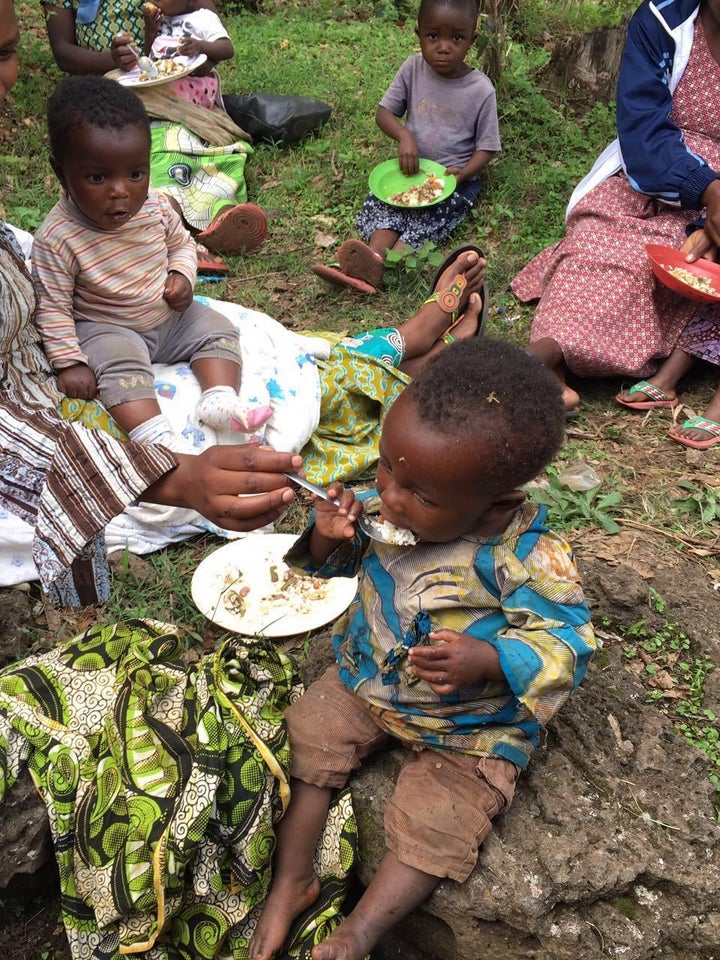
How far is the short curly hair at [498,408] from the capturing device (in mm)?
1591

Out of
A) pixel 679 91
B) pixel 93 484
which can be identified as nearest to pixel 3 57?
pixel 93 484

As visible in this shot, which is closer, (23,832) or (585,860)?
(585,860)

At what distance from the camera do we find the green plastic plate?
494cm

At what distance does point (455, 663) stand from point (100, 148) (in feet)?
7.02

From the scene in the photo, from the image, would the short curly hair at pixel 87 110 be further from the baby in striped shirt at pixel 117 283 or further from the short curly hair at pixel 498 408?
the short curly hair at pixel 498 408

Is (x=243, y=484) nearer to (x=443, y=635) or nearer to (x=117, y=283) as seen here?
(x=443, y=635)

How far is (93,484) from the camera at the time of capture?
6.68 ft

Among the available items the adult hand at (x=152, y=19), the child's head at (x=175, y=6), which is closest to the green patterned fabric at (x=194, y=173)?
the adult hand at (x=152, y=19)

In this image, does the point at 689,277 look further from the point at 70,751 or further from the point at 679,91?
the point at 70,751

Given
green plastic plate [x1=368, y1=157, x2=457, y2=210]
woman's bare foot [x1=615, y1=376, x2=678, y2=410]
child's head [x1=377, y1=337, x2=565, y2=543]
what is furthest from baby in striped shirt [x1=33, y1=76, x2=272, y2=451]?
green plastic plate [x1=368, y1=157, x2=457, y2=210]

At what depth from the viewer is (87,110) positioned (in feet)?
9.12

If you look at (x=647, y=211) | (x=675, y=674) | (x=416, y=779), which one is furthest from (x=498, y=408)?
(x=647, y=211)

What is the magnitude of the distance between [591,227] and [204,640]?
2717 mm

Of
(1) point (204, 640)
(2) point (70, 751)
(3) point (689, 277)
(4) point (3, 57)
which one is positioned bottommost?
(1) point (204, 640)
